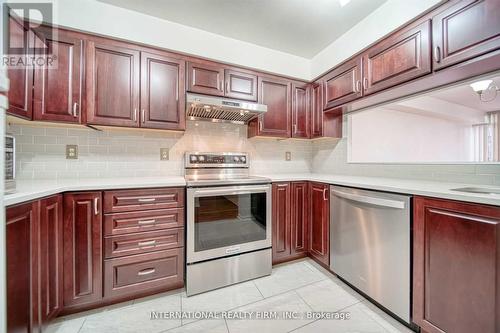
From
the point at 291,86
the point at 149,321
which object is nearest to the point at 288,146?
the point at 291,86

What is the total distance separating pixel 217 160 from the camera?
7.68ft

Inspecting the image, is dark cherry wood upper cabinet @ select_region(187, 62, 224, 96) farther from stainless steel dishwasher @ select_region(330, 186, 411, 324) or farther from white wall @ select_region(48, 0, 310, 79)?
stainless steel dishwasher @ select_region(330, 186, 411, 324)

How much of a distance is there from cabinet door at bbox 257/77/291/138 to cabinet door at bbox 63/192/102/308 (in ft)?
5.51

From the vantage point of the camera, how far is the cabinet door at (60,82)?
156 centimetres

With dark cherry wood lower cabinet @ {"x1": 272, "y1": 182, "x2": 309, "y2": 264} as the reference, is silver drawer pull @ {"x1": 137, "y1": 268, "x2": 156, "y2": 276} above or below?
below

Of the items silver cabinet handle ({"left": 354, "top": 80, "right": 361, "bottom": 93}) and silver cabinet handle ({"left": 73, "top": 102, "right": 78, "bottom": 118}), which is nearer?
silver cabinet handle ({"left": 73, "top": 102, "right": 78, "bottom": 118})

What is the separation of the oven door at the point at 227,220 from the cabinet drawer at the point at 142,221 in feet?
0.37

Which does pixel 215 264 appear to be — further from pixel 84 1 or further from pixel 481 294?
pixel 84 1

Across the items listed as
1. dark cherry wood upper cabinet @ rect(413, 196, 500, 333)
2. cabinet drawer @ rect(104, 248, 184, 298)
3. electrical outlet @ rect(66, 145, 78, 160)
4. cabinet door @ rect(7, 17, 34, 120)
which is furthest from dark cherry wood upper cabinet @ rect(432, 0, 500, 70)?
electrical outlet @ rect(66, 145, 78, 160)

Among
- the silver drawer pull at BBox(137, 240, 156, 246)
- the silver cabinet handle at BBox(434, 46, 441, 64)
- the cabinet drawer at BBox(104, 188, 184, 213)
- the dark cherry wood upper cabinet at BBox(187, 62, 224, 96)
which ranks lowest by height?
the silver drawer pull at BBox(137, 240, 156, 246)

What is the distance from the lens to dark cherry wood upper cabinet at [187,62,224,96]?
2.01 metres

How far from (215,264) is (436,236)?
5.13ft

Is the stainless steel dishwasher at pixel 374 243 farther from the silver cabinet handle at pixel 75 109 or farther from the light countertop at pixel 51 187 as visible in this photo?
the silver cabinet handle at pixel 75 109

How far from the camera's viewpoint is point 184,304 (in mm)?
1594
